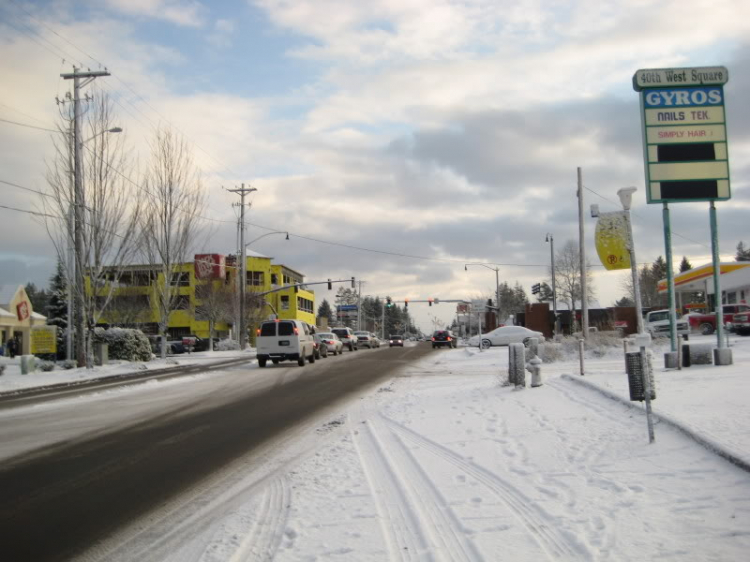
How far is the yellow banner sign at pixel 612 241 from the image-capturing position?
20391 millimetres

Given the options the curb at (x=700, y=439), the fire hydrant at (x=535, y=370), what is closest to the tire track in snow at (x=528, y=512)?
the curb at (x=700, y=439)

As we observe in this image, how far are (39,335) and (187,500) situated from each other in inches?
1023

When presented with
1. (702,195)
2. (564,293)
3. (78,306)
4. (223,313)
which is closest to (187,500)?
(702,195)

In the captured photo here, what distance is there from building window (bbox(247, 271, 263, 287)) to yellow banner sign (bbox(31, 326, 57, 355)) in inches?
2291

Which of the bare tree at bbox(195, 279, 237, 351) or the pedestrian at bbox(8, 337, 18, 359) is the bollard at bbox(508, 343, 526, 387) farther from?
the pedestrian at bbox(8, 337, 18, 359)

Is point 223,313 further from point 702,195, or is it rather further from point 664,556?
point 664,556

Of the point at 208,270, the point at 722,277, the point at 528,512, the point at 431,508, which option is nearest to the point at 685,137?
the point at 528,512

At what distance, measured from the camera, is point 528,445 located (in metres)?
8.23

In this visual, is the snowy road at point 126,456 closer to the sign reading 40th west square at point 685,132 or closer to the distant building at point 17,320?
the sign reading 40th west square at point 685,132

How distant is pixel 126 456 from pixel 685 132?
13735mm

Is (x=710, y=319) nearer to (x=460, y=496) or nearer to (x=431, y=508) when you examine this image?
(x=460, y=496)

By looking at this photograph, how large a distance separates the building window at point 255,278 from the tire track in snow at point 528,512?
81081mm

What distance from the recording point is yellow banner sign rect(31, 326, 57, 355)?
28.7m

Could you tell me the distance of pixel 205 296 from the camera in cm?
5912
